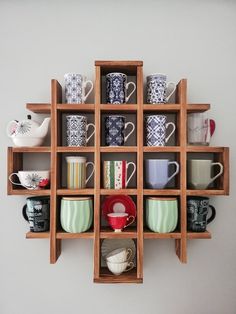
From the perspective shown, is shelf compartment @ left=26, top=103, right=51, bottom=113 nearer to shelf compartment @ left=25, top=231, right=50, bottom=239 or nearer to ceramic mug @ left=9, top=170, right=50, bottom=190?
ceramic mug @ left=9, top=170, right=50, bottom=190

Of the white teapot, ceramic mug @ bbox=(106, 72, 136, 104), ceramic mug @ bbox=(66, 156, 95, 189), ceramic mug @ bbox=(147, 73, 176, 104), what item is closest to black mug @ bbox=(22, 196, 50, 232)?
ceramic mug @ bbox=(66, 156, 95, 189)

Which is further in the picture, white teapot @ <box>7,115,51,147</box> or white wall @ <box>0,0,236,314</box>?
white wall @ <box>0,0,236,314</box>

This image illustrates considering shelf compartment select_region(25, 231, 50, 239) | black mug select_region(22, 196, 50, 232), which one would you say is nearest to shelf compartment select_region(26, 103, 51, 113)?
black mug select_region(22, 196, 50, 232)

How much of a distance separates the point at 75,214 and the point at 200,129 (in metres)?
0.61

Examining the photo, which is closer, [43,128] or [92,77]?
[43,128]

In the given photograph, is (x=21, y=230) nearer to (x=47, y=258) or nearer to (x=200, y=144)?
(x=47, y=258)

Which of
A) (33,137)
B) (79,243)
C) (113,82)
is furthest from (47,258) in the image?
(113,82)

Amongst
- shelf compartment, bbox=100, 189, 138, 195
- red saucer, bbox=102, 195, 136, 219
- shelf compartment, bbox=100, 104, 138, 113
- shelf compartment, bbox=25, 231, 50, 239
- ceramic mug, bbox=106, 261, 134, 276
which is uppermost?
shelf compartment, bbox=100, 104, 138, 113

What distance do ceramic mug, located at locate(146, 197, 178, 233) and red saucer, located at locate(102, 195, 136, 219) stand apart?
0.10m

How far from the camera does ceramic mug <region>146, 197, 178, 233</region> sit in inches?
41.3

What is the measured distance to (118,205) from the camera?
115 centimetres

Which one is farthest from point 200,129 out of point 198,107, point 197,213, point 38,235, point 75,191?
point 38,235

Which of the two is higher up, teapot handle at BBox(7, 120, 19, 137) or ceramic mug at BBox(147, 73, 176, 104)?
ceramic mug at BBox(147, 73, 176, 104)

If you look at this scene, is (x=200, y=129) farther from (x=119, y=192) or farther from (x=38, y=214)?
(x=38, y=214)
